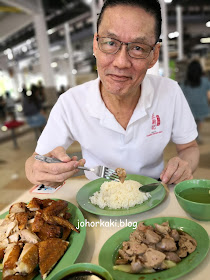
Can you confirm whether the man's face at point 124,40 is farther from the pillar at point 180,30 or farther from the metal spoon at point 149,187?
the pillar at point 180,30

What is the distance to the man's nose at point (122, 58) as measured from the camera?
1338 millimetres

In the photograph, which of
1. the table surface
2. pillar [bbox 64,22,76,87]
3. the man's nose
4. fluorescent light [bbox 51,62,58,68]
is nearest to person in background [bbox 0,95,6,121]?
fluorescent light [bbox 51,62,58,68]

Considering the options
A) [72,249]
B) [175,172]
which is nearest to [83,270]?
[72,249]

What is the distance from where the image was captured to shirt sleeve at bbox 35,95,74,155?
1.78m

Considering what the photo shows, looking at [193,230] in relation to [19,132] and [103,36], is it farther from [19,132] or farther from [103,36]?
[19,132]

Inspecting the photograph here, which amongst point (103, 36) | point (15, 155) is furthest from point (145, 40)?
point (15, 155)

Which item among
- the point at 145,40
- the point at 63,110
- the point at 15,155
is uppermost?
the point at 145,40

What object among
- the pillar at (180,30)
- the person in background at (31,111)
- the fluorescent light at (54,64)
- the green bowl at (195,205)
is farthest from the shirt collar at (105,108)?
the fluorescent light at (54,64)

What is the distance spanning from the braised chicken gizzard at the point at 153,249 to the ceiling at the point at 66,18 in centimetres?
651

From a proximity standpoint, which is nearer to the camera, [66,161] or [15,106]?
[66,161]

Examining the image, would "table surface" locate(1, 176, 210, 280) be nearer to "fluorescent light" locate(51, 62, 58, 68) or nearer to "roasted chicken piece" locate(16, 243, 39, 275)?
"roasted chicken piece" locate(16, 243, 39, 275)

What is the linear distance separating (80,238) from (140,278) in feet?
0.95

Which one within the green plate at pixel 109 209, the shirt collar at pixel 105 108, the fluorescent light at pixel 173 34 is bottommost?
the green plate at pixel 109 209

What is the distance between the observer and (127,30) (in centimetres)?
131
